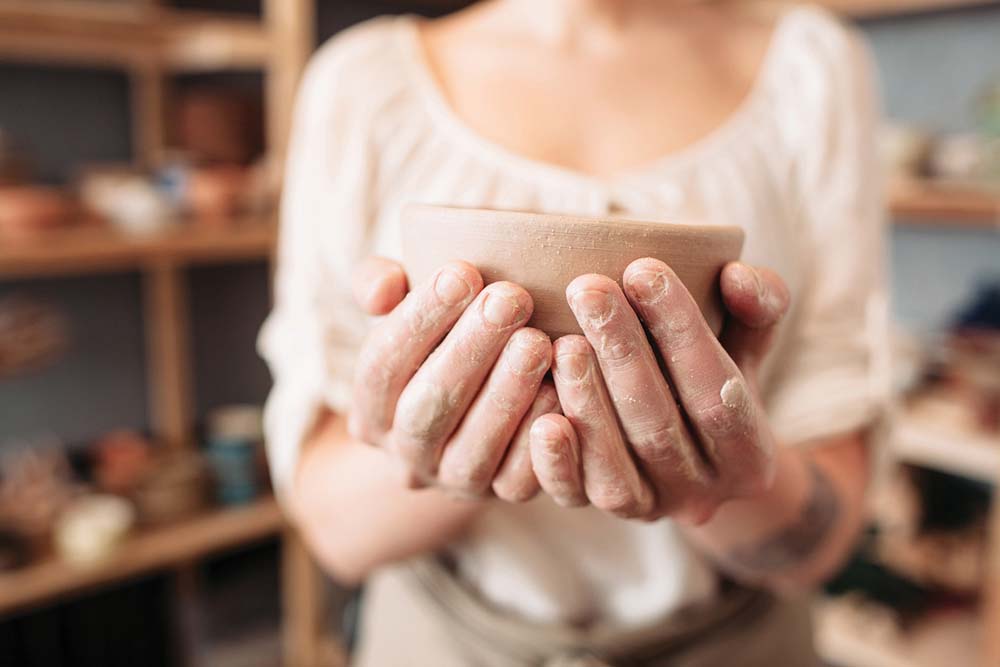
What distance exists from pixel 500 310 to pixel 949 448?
4.52 ft

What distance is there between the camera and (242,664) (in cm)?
168

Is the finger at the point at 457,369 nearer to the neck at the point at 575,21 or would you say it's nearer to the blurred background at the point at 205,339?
the neck at the point at 575,21

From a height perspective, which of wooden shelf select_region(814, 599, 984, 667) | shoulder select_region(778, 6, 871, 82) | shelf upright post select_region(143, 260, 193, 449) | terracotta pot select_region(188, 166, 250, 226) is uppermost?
shoulder select_region(778, 6, 871, 82)

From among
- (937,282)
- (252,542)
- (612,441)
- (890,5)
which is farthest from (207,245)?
(937,282)

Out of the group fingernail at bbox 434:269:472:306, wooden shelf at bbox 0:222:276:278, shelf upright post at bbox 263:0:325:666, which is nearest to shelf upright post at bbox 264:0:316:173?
shelf upright post at bbox 263:0:325:666

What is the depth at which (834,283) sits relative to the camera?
663 millimetres

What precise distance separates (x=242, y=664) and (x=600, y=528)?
129 cm

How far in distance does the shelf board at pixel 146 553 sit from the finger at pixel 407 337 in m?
1.04

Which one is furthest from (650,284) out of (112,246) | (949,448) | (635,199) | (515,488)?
(949,448)

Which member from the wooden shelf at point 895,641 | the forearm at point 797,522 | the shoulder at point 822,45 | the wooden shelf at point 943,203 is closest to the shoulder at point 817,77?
the shoulder at point 822,45

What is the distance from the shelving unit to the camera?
1.21 meters

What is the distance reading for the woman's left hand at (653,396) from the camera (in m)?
0.36

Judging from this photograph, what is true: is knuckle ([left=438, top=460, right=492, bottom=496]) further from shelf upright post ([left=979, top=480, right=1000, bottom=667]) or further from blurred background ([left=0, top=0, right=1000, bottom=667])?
shelf upright post ([left=979, top=480, right=1000, bottom=667])

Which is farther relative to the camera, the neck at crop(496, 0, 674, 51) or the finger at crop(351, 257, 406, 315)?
the neck at crop(496, 0, 674, 51)
